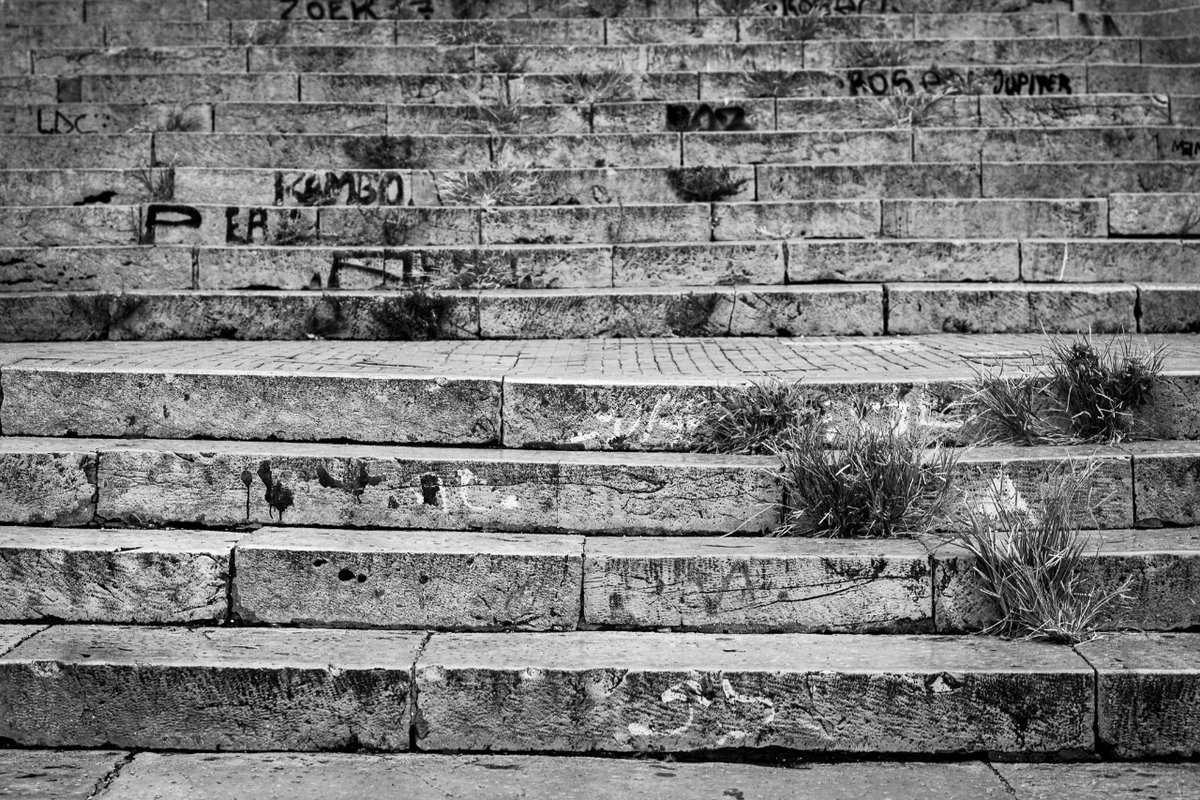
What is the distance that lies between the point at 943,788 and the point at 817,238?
432cm

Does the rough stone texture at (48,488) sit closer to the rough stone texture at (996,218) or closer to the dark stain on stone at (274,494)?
the dark stain on stone at (274,494)

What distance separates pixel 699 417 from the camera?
4039 mm

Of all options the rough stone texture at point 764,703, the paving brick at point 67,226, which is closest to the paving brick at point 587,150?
the paving brick at point 67,226

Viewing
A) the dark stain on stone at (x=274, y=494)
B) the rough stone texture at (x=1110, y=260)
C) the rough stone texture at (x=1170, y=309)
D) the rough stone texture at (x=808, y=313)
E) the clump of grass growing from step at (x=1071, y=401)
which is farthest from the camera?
the rough stone texture at (x=1110, y=260)

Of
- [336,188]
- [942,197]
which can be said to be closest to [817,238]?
[942,197]

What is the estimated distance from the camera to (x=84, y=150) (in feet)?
23.6

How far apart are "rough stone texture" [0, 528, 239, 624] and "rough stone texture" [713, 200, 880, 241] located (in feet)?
13.5

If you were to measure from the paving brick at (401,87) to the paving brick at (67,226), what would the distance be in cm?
215

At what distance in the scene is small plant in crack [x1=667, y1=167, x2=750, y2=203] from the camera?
22.6 feet

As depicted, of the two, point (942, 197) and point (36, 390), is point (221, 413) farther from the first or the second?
point (942, 197)

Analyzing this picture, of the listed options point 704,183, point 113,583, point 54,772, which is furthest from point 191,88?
point 54,772

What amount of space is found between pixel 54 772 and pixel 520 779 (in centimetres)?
134

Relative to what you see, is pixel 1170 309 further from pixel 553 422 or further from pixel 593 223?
pixel 553 422

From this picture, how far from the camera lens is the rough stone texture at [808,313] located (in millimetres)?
5742
